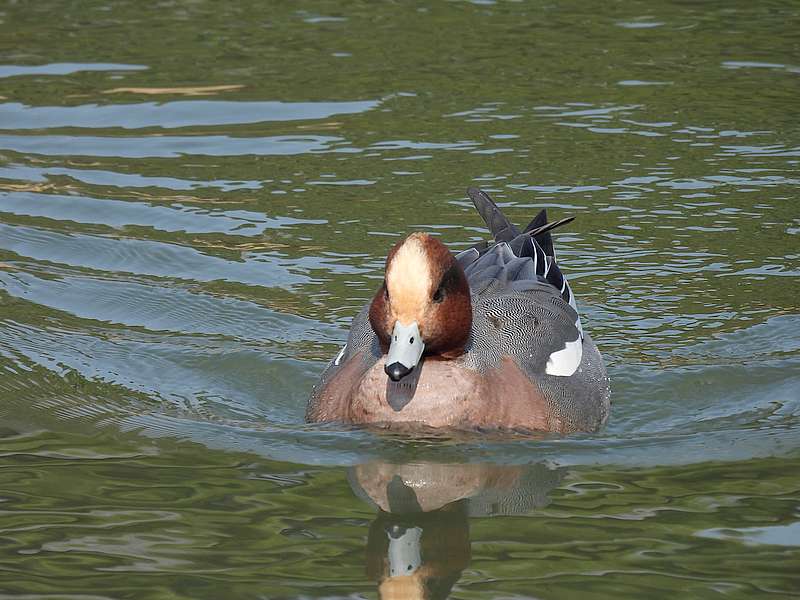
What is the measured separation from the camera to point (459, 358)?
6820 mm

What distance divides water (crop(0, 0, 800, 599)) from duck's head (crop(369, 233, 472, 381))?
468mm

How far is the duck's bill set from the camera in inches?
246

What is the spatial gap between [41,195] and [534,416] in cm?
525

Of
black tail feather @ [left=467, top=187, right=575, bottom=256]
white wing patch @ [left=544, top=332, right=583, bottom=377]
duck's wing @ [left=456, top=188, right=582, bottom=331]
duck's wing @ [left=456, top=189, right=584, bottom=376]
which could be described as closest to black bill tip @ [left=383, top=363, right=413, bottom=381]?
duck's wing @ [left=456, top=189, right=584, bottom=376]

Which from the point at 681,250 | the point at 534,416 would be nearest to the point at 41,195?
the point at 681,250

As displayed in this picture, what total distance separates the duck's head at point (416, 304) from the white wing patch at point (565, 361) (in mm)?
704

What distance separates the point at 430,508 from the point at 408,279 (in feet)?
3.35

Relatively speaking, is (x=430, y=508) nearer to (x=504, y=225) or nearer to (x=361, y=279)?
(x=504, y=225)

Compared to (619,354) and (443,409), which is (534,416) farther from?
(619,354)

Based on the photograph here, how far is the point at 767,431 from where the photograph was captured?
22.8 ft

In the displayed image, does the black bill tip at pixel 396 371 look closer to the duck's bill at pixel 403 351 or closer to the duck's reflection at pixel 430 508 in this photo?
the duck's bill at pixel 403 351

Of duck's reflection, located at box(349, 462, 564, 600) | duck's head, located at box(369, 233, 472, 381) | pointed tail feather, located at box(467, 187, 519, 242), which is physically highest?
duck's head, located at box(369, 233, 472, 381)

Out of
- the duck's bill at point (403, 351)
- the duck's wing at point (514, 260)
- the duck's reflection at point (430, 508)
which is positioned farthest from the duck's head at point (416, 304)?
the duck's wing at point (514, 260)

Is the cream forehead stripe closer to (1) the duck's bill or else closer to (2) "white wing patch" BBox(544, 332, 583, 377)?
(1) the duck's bill
